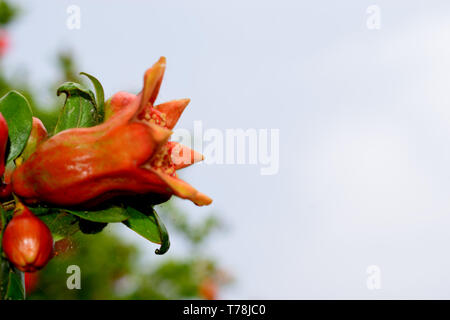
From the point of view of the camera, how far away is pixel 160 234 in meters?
0.98

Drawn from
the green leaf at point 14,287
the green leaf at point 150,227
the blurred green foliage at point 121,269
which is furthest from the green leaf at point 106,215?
the blurred green foliage at point 121,269

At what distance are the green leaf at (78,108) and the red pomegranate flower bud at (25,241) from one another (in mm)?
161

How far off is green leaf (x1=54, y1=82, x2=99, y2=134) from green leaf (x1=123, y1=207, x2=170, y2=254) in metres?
0.17

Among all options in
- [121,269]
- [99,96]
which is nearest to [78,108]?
[99,96]

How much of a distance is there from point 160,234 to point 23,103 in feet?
1.03

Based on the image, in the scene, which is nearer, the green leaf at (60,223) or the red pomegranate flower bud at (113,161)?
the red pomegranate flower bud at (113,161)

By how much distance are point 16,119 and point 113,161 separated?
0.74ft

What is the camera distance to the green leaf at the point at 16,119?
98 cm

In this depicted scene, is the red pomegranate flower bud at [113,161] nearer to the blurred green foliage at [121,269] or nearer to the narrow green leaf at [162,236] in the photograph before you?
the narrow green leaf at [162,236]

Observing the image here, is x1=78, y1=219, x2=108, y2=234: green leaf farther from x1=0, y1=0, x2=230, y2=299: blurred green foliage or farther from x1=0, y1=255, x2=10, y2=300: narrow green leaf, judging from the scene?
x1=0, y1=0, x2=230, y2=299: blurred green foliage

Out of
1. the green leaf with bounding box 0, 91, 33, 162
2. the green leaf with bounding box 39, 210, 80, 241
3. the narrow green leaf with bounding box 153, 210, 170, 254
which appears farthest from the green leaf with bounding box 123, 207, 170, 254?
the green leaf with bounding box 0, 91, 33, 162

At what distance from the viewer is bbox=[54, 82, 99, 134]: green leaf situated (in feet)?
3.24

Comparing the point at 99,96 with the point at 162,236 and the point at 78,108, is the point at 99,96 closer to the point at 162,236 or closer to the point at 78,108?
the point at 78,108
